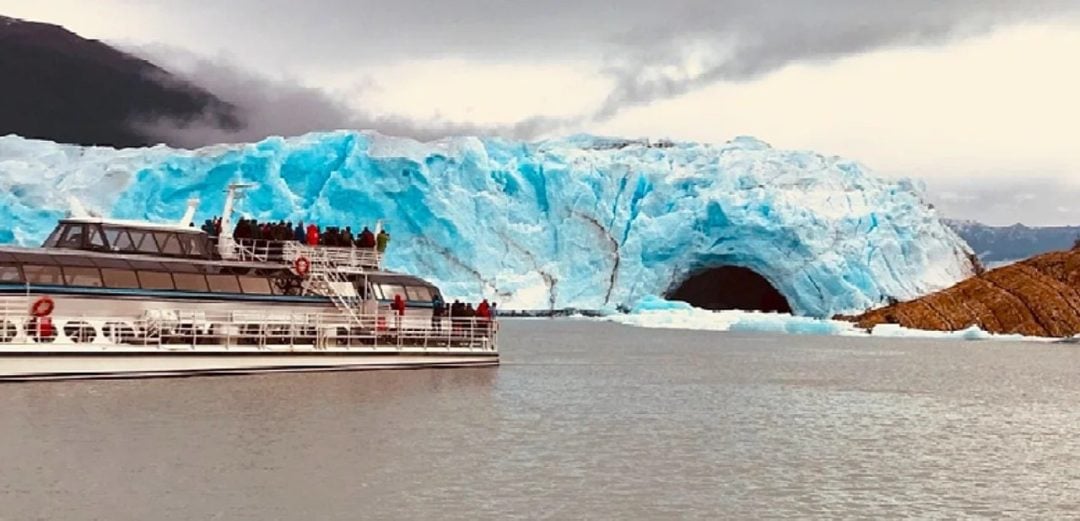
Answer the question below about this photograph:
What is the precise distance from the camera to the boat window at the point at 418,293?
31906 mm

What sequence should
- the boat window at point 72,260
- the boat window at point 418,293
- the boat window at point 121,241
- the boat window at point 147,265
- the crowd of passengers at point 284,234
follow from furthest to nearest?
1. the boat window at point 418,293
2. the crowd of passengers at point 284,234
3. the boat window at point 121,241
4. the boat window at point 147,265
5. the boat window at point 72,260

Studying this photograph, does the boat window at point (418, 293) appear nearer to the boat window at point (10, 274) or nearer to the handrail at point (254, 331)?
the handrail at point (254, 331)

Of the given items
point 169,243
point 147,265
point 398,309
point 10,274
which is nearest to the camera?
point 10,274

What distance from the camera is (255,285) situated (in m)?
28.6

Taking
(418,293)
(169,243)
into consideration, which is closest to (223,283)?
(169,243)

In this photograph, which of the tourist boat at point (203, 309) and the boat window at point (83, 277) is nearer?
the tourist boat at point (203, 309)

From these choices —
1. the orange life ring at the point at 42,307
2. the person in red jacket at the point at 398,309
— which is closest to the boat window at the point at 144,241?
the orange life ring at the point at 42,307

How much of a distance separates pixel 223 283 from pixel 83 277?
3.29 metres

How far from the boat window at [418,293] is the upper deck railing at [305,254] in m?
1.05

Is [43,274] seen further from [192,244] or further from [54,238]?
[192,244]

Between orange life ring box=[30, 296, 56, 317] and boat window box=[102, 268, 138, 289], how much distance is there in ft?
4.49

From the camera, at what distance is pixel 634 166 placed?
6794 cm

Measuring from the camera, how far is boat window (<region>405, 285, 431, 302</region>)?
31906mm

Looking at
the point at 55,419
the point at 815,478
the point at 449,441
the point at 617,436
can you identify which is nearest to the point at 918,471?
the point at 815,478
